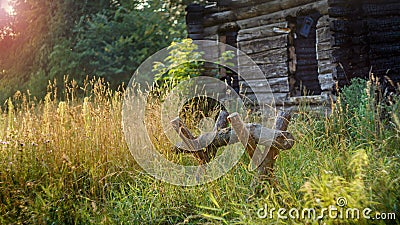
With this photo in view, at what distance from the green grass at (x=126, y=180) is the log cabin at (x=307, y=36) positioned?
2115 mm

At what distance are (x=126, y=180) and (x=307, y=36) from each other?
851 cm

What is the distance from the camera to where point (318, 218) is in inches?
117

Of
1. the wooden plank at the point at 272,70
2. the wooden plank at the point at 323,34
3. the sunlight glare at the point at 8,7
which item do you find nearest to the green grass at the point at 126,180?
the wooden plank at the point at 323,34

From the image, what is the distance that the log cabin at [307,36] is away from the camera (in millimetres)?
7734

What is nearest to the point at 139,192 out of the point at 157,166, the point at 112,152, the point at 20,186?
the point at 157,166

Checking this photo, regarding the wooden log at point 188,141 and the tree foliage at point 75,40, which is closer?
the wooden log at point 188,141

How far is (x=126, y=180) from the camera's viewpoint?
4.81 metres

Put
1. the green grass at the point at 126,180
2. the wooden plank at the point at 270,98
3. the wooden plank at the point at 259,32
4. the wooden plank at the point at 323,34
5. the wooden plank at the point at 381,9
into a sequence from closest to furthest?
the green grass at the point at 126,180
the wooden plank at the point at 381,9
the wooden plank at the point at 323,34
the wooden plank at the point at 270,98
the wooden plank at the point at 259,32

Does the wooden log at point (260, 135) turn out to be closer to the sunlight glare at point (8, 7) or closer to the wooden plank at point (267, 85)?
the wooden plank at point (267, 85)

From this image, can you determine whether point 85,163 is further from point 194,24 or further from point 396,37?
point 194,24

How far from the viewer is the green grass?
3.51 m

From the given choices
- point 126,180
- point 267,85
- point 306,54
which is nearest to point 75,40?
point 306,54

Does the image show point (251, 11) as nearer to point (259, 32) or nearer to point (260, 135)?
point (259, 32)

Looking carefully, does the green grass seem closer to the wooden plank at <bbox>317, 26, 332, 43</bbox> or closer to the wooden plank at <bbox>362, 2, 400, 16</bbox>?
the wooden plank at <bbox>317, 26, 332, 43</bbox>
